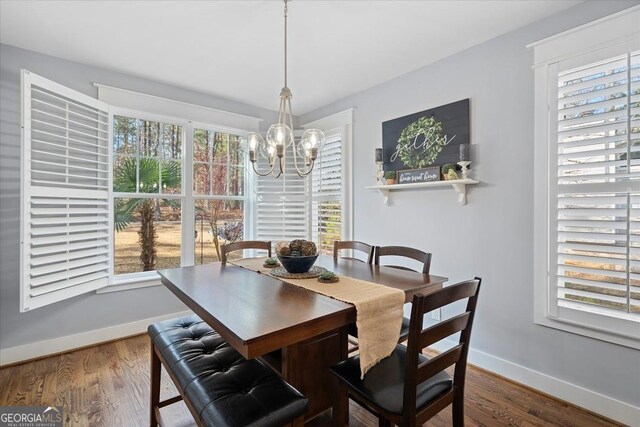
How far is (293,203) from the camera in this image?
403 centimetres

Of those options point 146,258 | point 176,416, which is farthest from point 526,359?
point 146,258

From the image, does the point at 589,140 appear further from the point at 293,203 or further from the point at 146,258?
the point at 146,258

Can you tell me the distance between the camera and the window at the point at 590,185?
5.81ft

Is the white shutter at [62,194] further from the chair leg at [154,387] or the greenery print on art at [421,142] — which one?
the greenery print on art at [421,142]

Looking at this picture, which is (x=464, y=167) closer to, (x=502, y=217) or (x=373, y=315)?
(x=502, y=217)

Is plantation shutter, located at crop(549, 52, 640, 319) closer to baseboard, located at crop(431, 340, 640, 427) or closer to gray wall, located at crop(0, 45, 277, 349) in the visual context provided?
baseboard, located at crop(431, 340, 640, 427)

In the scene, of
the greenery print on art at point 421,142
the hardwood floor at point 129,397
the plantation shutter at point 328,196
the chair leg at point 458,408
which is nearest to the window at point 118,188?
the hardwood floor at point 129,397

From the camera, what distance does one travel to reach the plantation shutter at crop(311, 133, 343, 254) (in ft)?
12.2

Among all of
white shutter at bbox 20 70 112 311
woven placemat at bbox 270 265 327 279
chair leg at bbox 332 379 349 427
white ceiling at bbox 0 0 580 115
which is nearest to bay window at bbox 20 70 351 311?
white shutter at bbox 20 70 112 311

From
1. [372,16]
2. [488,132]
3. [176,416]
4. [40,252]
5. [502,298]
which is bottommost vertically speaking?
[176,416]

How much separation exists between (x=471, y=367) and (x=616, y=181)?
167cm

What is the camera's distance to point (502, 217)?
233 centimetres

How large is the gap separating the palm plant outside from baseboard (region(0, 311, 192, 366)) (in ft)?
1.97

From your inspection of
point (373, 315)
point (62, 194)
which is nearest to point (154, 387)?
point (373, 315)
